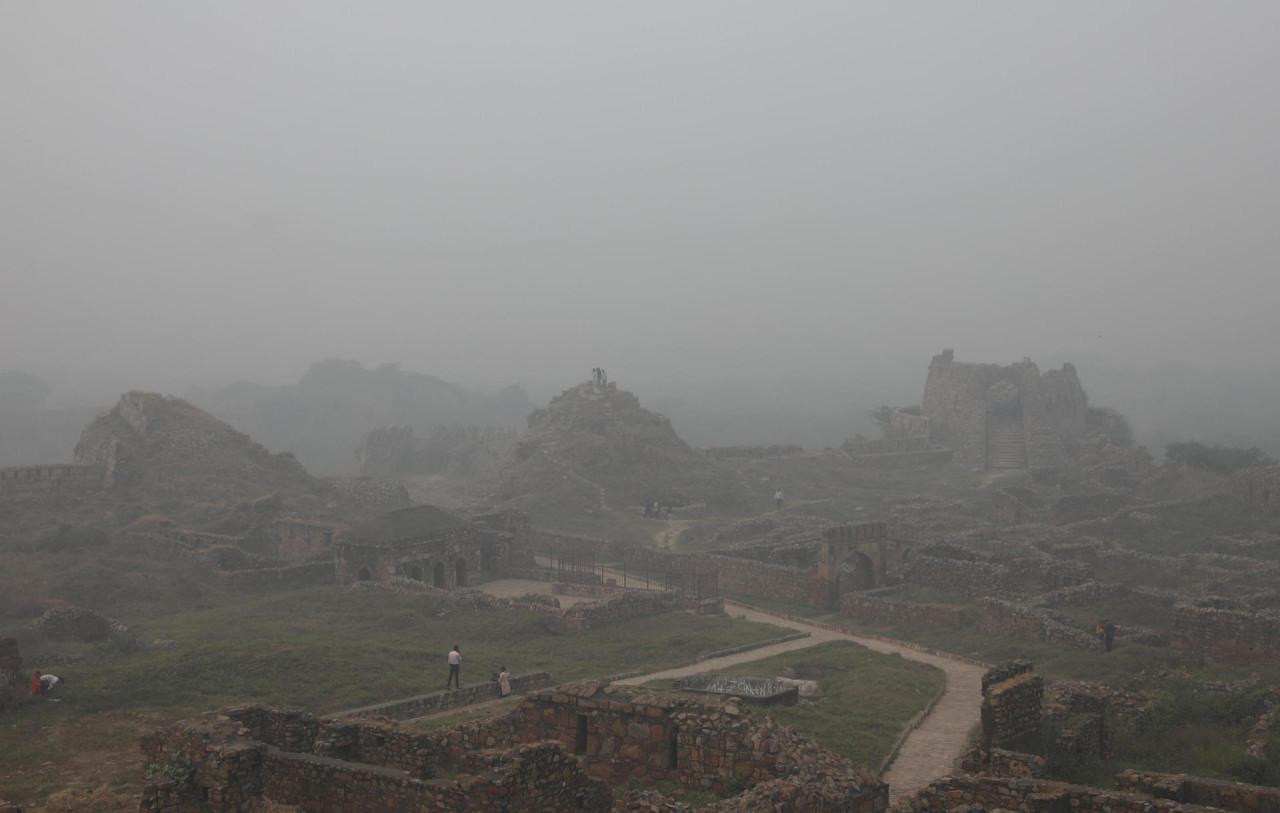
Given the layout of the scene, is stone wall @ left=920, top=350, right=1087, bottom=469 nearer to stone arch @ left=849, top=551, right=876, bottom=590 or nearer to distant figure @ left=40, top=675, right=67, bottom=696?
stone arch @ left=849, top=551, right=876, bottom=590

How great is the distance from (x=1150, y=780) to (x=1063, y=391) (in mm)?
79341

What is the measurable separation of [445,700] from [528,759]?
405 inches

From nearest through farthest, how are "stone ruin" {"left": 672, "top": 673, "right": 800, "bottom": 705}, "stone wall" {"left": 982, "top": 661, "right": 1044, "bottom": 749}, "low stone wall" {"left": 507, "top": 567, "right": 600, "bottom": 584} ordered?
"stone wall" {"left": 982, "top": 661, "right": 1044, "bottom": 749} → "stone ruin" {"left": 672, "top": 673, "right": 800, "bottom": 705} → "low stone wall" {"left": 507, "top": 567, "right": 600, "bottom": 584}

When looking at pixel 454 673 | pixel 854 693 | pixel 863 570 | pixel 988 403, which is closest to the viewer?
pixel 854 693

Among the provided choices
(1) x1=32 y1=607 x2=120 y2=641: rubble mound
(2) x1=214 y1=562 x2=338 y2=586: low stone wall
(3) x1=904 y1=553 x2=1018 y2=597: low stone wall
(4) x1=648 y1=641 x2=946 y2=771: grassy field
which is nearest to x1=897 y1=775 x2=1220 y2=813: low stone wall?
(4) x1=648 y1=641 x2=946 y2=771: grassy field

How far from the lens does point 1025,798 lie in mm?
11586

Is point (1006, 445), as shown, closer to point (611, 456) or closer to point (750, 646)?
point (611, 456)

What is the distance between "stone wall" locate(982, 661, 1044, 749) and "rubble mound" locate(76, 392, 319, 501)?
142ft

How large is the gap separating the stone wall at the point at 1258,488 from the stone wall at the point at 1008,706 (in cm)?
3316

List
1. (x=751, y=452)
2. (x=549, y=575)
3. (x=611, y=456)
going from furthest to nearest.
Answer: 1. (x=751, y=452)
2. (x=611, y=456)
3. (x=549, y=575)

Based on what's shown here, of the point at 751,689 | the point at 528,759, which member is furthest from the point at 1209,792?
the point at 751,689

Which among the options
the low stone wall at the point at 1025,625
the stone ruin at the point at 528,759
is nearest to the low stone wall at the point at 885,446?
the low stone wall at the point at 1025,625

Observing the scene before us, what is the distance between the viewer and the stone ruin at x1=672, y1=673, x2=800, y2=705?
2072cm

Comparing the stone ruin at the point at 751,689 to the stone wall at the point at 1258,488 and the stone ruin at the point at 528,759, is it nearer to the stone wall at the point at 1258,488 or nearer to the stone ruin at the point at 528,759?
the stone ruin at the point at 528,759
